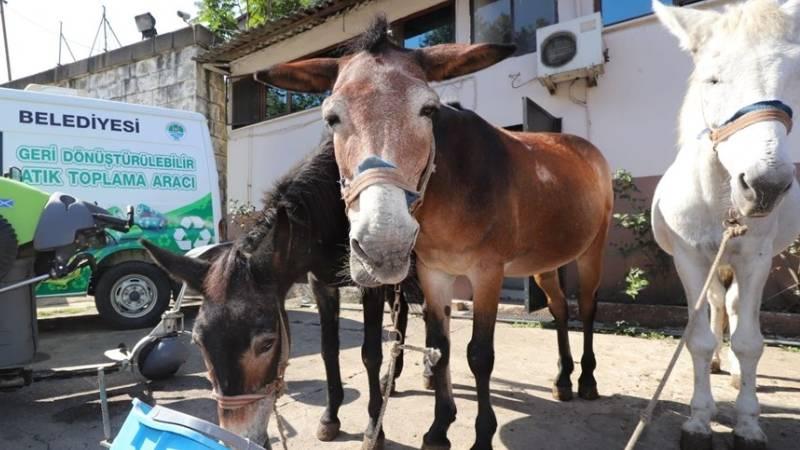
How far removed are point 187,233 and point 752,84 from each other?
19.1ft

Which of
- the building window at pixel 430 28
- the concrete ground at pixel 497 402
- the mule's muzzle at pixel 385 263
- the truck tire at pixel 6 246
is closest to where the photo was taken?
the mule's muzzle at pixel 385 263

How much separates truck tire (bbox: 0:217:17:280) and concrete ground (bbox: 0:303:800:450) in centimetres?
101

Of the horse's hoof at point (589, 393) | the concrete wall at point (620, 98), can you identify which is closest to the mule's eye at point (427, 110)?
the horse's hoof at point (589, 393)

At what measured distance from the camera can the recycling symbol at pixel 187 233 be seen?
5.83 meters

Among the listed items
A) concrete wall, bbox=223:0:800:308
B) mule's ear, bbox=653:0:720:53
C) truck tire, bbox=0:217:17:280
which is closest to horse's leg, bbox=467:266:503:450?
mule's ear, bbox=653:0:720:53

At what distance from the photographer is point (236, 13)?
13648mm

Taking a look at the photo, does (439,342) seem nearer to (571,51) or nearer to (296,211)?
(296,211)

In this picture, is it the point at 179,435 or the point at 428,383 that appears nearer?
the point at 179,435

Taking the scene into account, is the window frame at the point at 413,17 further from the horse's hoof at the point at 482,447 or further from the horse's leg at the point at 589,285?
the horse's hoof at the point at 482,447

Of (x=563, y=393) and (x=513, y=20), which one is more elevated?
(x=513, y=20)

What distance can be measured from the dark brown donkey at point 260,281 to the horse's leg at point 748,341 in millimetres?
2010

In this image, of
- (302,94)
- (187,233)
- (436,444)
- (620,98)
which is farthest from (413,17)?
(436,444)

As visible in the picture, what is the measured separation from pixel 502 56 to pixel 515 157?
951mm

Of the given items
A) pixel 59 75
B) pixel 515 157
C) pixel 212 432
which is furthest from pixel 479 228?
pixel 59 75
